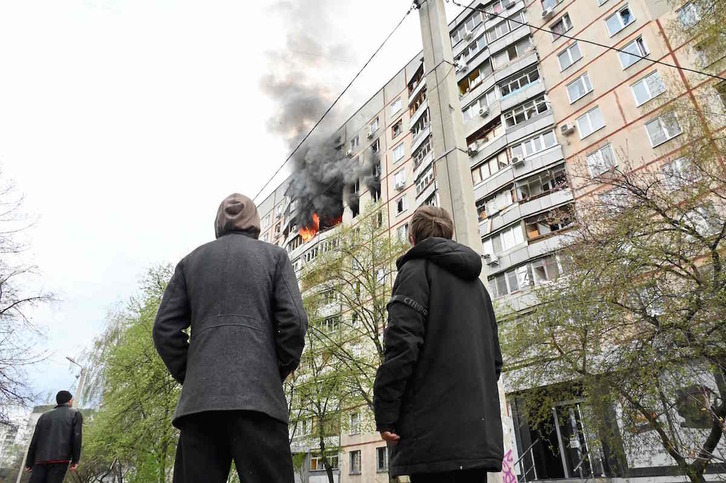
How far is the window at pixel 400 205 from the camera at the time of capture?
31777 millimetres

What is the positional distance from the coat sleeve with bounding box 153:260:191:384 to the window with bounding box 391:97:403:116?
115ft

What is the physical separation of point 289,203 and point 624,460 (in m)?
37.0

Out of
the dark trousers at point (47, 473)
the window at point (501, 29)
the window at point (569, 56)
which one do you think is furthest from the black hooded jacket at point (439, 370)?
the window at point (501, 29)

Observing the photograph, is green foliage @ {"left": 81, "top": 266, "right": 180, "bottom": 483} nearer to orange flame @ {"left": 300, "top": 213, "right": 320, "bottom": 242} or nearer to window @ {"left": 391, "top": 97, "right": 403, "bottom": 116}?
orange flame @ {"left": 300, "top": 213, "right": 320, "bottom": 242}

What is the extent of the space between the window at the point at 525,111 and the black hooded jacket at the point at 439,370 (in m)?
23.8

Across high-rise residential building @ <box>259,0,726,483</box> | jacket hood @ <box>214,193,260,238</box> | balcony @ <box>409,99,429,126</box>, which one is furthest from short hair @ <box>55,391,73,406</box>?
balcony @ <box>409,99,429,126</box>

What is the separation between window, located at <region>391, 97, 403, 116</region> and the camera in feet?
117

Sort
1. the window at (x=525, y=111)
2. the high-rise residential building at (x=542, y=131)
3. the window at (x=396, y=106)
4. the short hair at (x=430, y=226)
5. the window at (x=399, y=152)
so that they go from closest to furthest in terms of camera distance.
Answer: the short hair at (x=430, y=226) → the high-rise residential building at (x=542, y=131) → the window at (x=525, y=111) → the window at (x=399, y=152) → the window at (x=396, y=106)

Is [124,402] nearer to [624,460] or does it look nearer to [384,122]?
[624,460]

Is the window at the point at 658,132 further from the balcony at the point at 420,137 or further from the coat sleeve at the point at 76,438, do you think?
the coat sleeve at the point at 76,438

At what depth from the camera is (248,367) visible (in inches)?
87.0

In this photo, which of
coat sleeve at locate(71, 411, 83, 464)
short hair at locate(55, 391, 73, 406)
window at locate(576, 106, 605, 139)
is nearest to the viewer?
coat sleeve at locate(71, 411, 83, 464)

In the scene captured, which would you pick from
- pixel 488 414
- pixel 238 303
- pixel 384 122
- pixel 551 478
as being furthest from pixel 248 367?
pixel 384 122

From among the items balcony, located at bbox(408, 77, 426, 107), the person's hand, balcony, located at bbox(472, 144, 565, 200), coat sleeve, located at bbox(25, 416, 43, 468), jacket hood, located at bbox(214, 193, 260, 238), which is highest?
balcony, located at bbox(408, 77, 426, 107)
